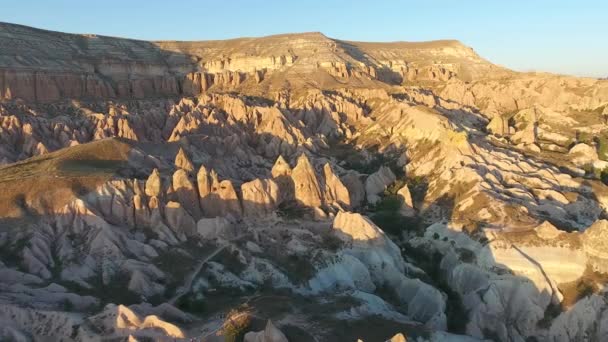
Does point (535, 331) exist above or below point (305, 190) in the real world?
below

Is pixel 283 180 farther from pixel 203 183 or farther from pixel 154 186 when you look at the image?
pixel 154 186

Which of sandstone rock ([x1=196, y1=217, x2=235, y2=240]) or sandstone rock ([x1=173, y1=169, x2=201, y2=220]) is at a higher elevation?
sandstone rock ([x1=173, y1=169, x2=201, y2=220])

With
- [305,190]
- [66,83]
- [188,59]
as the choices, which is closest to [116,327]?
[305,190]

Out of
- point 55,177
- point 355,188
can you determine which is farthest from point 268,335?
point 355,188

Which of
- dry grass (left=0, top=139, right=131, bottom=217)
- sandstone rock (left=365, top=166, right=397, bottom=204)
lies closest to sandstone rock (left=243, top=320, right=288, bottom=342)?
dry grass (left=0, top=139, right=131, bottom=217)

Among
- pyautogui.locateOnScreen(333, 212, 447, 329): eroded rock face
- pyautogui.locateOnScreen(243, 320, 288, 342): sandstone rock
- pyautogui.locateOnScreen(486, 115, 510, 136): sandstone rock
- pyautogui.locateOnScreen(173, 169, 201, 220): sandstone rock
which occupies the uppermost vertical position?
pyautogui.locateOnScreen(486, 115, 510, 136): sandstone rock

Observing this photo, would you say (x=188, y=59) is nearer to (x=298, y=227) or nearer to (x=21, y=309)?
(x=298, y=227)

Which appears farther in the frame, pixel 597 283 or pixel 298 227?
pixel 298 227

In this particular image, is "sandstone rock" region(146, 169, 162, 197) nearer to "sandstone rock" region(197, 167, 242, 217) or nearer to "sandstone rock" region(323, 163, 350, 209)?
"sandstone rock" region(197, 167, 242, 217)

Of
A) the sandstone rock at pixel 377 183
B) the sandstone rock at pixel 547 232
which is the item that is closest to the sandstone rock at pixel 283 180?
the sandstone rock at pixel 377 183
